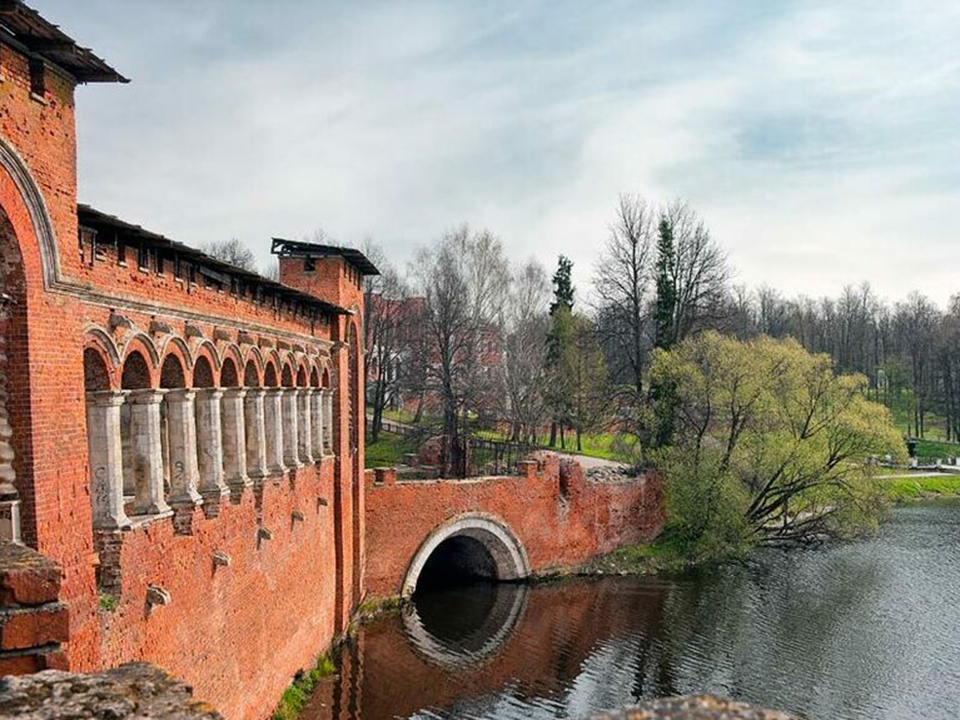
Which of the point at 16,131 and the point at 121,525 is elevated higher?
the point at 16,131

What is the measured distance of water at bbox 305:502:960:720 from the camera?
1527cm

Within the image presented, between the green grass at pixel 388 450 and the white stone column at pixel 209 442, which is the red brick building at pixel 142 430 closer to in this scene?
the white stone column at pixel 209 442

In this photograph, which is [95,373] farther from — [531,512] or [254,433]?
[531,512]

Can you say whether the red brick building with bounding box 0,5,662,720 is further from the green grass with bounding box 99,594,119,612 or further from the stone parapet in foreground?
the stone parapet in foreground

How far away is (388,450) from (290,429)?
71.2ft

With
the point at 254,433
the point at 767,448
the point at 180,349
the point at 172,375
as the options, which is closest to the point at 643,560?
the point at 767,448

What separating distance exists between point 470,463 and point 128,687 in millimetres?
23782

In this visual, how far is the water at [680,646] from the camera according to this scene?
A: 15266 mm

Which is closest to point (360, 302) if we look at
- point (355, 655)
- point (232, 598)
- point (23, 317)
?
point (355, 655)

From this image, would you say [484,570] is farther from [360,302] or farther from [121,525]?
[121,525]

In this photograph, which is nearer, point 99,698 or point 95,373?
point 99,698

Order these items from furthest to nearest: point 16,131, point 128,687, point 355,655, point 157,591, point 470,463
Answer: point 470,463 → point 355,655 → point 157,591 → point 16,131 → point 128,687

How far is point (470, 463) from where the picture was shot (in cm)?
2703

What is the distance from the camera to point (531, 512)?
2331 centimetres
